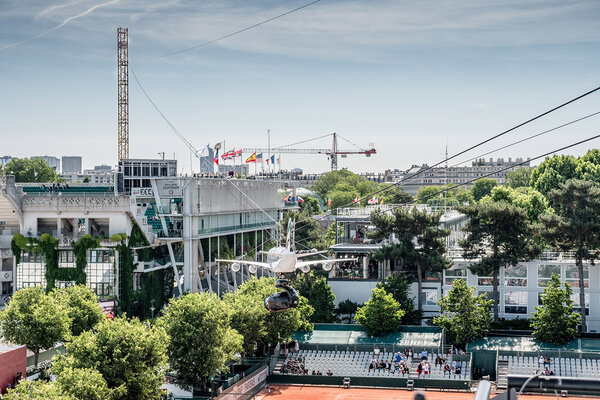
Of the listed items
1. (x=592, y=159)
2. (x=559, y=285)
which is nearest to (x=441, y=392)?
(x=559, y=285)

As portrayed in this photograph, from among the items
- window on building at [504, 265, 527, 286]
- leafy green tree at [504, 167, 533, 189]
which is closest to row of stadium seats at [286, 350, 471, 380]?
window on building at [504, 265, 527, 286]

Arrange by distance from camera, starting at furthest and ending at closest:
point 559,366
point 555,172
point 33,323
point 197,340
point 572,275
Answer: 1. point 555,172
2. point 572,275
3. point 559,366
4. point 197,340
5. point 33,323

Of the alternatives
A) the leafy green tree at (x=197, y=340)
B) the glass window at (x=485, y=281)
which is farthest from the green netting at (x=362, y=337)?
the leafy green tree at (x=197, y=340)

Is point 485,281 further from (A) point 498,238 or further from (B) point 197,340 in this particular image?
(B) point 197,340

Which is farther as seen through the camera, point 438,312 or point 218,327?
point 438,312

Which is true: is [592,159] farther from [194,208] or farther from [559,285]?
[194,208]

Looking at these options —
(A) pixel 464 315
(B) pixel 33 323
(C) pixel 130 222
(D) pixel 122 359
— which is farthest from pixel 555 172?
(D) pixel 122 359
